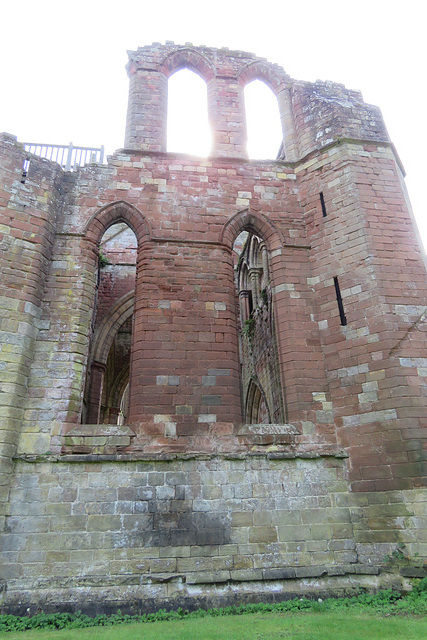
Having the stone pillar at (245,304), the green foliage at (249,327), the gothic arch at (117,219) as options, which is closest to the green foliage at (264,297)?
the green foliage at (249,327)

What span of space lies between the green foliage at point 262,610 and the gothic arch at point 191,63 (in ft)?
35.1

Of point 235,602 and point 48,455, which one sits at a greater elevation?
point 48,455

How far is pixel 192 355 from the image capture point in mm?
7504

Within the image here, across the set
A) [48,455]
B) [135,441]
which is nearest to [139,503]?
[135,441]

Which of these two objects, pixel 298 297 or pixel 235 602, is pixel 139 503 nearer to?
pixel 235 602

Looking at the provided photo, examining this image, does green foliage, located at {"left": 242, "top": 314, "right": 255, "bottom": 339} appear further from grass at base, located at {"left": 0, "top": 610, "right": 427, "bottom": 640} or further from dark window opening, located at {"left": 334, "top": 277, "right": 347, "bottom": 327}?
grass at base, located at {"left": 0, "top": 610, "right": 427, "bottom": 640}

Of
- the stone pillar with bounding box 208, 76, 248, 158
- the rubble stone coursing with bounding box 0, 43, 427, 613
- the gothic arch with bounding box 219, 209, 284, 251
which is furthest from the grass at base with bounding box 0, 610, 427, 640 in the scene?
the stone pillar with bounding box 208, 76, 248, 158

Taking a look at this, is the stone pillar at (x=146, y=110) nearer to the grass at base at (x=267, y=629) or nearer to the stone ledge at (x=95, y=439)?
the stone ledge at (x=95, y=439)

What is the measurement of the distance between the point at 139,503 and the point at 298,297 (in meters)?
4.45

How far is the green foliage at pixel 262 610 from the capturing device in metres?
5.36

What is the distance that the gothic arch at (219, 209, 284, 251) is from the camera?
8.66m

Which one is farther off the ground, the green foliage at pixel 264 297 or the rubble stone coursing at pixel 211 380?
the green foliage at pixel 264 297

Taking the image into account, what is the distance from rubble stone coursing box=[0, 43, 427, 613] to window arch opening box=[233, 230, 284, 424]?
9.63 ft

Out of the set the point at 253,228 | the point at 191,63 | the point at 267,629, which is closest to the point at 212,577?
the point at 267,629
